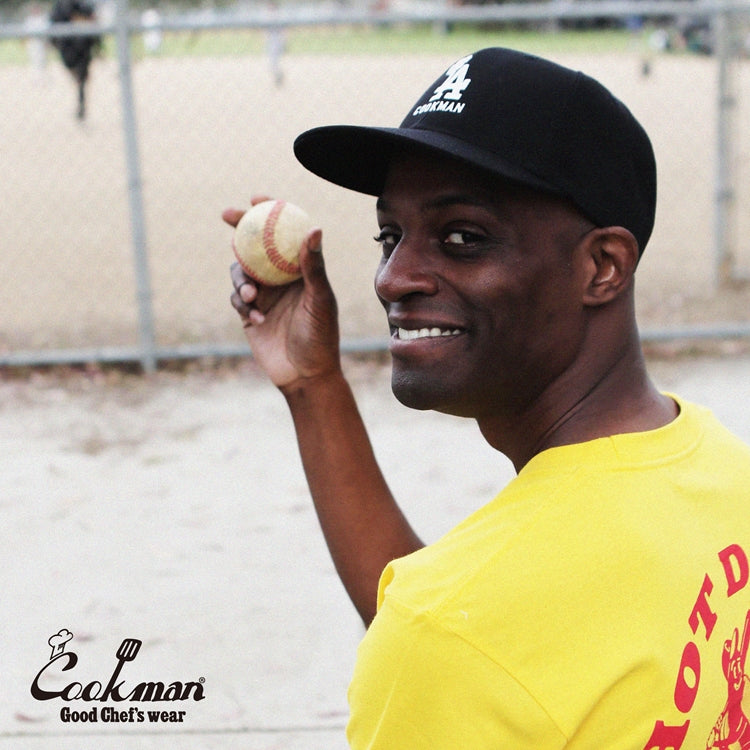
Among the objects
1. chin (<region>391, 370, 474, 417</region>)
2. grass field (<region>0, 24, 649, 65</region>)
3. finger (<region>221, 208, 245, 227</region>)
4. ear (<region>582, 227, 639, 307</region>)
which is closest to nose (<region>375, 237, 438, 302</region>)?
chin (<region>391, 370, 474, 417</region>)

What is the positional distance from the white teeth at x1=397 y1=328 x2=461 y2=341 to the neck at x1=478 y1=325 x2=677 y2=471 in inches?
6.7

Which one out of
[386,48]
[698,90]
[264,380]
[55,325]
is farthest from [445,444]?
[698,90]

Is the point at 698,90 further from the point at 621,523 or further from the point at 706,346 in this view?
the point at 621,523

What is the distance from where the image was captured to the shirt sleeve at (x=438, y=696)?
1.39 meters

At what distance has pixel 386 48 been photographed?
513 inches

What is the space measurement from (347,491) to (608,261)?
917 millimetres

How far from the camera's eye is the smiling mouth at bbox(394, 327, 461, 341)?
1.73m

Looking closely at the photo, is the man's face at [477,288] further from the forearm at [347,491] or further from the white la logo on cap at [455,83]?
the forearm at [347,491]

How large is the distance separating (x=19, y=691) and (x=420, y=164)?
2.67 m

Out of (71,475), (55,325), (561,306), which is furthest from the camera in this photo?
(55,325)

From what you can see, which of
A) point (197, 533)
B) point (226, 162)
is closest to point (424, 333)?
point (197, 533)

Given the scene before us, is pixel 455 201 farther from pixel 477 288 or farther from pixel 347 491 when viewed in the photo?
pixel 347 491

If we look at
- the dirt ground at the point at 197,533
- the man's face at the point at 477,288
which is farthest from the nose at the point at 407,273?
the dirt ground at the point at 197,533

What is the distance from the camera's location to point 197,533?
4.89m
